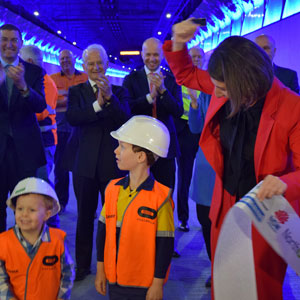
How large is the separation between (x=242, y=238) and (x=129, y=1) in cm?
1723

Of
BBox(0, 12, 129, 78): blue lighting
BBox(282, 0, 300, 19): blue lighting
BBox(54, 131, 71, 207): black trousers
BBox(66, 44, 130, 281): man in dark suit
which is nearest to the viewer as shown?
BBox(66, 44, 130, 281): man in dark suit

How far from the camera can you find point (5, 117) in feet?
7.80

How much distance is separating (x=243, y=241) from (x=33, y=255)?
1.08m

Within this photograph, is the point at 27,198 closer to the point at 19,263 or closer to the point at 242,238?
the point at 19,263

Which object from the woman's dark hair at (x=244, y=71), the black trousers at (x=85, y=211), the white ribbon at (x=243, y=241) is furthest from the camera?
the black trousers at (x=85, y=211)

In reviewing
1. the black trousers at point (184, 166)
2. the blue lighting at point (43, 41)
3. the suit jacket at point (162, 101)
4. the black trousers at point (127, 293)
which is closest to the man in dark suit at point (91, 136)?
the suit jacket at point (162, 101)

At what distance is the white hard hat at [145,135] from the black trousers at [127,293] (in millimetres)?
702

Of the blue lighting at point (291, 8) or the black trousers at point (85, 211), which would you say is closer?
the black trousers at point (85, 211)

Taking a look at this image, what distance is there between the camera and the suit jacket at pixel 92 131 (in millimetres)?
2492

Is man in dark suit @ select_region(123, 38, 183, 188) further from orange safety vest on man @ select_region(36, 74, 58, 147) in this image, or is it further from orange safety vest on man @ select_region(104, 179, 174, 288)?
orange safety vest on man @ select_region(104, 179, 174, 288)

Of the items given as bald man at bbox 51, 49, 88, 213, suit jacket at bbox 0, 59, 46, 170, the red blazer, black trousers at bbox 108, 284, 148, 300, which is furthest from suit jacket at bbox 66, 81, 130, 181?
bald man at bbox 51, 49, 88, 213

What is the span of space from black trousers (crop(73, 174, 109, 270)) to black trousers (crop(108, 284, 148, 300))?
0.94 meters

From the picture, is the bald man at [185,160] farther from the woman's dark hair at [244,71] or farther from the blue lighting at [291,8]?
the blue lighting at [291,8]

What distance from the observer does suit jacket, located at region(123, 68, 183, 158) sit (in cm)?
286
